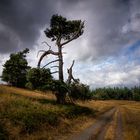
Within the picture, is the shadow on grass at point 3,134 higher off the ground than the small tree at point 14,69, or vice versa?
the small tree at point 14,69

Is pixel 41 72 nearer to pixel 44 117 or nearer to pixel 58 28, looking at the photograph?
pixel 58 28

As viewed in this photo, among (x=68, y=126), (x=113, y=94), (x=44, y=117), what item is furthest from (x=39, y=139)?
(x=113, y=94)

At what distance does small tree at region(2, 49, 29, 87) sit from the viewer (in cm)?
6349

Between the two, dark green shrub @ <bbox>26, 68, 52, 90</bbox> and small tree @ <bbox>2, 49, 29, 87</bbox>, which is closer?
dark green shrub @ <bbox>26, 68, 52, 90</bbox>

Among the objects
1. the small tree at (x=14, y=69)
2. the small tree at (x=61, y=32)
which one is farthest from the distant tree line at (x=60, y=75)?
the small tree at (x=14, y=69)

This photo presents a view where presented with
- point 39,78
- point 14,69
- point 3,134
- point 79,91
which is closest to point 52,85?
point 39,78

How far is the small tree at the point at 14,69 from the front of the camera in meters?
63.5

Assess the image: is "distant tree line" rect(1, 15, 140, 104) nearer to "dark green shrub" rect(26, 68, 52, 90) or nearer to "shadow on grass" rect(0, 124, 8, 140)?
"dark green shrub" rect(26, 68, 52, 90)

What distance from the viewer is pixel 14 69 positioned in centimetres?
6303

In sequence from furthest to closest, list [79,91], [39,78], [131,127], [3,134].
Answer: [79,91] → [39,78] → [131,127] → [3,134]

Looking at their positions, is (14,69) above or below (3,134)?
above

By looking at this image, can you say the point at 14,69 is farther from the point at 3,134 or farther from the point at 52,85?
the point at 3,134

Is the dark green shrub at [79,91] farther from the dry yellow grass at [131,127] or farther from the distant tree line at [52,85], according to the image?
the dry yellow grass at [131,127]

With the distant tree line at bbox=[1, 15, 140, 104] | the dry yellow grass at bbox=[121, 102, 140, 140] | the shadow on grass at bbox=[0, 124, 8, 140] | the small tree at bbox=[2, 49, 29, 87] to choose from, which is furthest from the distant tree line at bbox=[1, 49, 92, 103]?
Answer: the small tree at bbox=[2, 49, 29, 87]
